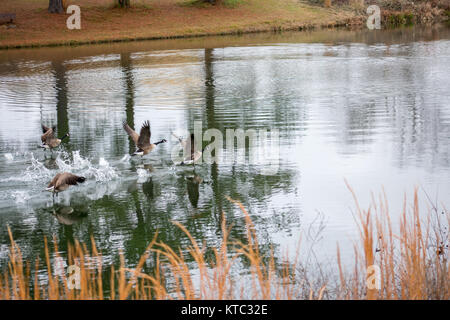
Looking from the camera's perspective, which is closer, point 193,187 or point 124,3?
point 193,187

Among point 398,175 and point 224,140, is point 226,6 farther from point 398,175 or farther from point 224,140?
point 398,175

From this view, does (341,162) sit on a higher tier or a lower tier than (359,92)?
lower

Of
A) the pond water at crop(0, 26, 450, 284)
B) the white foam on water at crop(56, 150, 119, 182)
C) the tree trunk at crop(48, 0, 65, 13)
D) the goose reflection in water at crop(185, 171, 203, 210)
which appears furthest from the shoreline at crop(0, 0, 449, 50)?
the goose reflection in water at crop(185, 171, 203, 210)

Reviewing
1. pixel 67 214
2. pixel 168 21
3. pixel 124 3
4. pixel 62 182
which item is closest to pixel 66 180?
pixel 62 182

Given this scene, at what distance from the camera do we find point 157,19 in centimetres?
4369

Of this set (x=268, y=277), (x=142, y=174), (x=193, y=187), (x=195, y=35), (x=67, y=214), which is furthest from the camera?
(x=195, y=35)

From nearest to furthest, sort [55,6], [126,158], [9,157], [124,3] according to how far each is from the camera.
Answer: [126,158]
[9,157]
[55,6]
[124,3]

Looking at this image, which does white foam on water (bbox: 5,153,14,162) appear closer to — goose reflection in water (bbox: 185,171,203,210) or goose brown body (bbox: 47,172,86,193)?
goose brown body (bbox: 47,172,86,193)

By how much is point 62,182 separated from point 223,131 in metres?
5.19

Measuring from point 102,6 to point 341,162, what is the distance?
38.5 m

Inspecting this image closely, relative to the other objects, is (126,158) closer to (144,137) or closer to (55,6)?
(144,137)

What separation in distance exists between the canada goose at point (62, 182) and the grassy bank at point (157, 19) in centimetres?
3004
